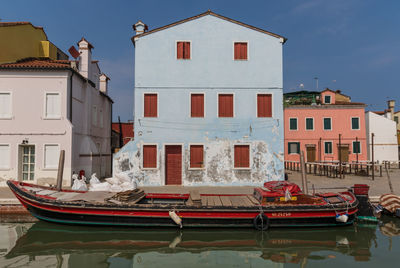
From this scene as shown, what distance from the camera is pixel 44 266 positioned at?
26.1 ft

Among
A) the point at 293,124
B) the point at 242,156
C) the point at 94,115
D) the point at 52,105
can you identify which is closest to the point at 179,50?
the point at 242,156

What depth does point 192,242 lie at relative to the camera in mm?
9688

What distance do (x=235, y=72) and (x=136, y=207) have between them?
10.2 m

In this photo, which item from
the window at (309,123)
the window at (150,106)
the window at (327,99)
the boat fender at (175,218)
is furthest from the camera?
the window at (327,99)

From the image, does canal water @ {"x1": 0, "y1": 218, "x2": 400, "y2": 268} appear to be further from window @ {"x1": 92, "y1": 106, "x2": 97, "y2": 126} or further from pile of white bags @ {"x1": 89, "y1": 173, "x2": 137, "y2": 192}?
A: window @ {"x1": 92, "y1": 106, "x2": 97, "y2": 126}

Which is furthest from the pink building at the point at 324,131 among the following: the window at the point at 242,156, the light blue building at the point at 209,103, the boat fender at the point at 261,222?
the boat fender at the point at 261,222

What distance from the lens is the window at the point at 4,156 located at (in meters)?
15.9

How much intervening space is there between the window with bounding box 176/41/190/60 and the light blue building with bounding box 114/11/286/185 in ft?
0.18

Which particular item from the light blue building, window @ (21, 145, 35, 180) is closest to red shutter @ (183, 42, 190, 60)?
the light blue building

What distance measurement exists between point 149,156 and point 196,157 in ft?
8.80

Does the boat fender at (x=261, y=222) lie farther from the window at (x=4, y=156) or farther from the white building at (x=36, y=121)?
the window at (x=4, y=156)

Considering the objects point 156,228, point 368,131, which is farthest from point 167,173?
point 368,131

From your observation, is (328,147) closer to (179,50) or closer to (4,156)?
(179,50)

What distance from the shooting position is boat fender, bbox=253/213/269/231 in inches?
414
